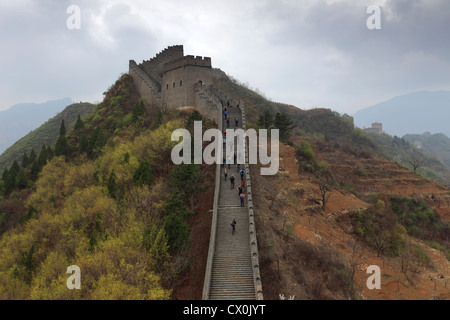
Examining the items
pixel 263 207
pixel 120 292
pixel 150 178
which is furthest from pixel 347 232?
pixel 120 292

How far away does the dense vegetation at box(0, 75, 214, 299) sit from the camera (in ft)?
56.9

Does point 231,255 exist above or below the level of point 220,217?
below

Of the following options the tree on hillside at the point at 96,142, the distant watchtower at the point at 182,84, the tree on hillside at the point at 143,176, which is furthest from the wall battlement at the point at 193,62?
the tree on hillside at the point at 143,176

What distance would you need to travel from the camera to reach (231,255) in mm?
17844

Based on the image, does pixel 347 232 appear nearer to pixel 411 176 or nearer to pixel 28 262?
pixel 28 262

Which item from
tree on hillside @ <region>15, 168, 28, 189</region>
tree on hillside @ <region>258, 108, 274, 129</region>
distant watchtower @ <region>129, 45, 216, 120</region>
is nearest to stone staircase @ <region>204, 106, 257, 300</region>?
tree on hillside @ <region>258, 108, 274, 129</region>

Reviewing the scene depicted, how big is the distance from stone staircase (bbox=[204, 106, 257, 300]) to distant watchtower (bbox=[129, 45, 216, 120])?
1817 centimetres

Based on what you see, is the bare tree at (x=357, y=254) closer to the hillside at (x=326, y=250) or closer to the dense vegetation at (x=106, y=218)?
the hillside at (x=326, y=250)

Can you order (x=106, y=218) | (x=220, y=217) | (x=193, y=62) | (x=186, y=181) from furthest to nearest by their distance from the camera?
(x=193, y=62) → (x=186, y=181) → (x=106, y=218) → (x=220, y=217)

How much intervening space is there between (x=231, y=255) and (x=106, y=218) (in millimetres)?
12308

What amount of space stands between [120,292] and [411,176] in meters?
56.1

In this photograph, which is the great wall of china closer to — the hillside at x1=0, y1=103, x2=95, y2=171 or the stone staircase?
the stone staircase

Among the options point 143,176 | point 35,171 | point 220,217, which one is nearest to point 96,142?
point 35,171

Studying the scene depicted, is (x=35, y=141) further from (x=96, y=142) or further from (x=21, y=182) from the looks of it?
(x=96, y=142)
